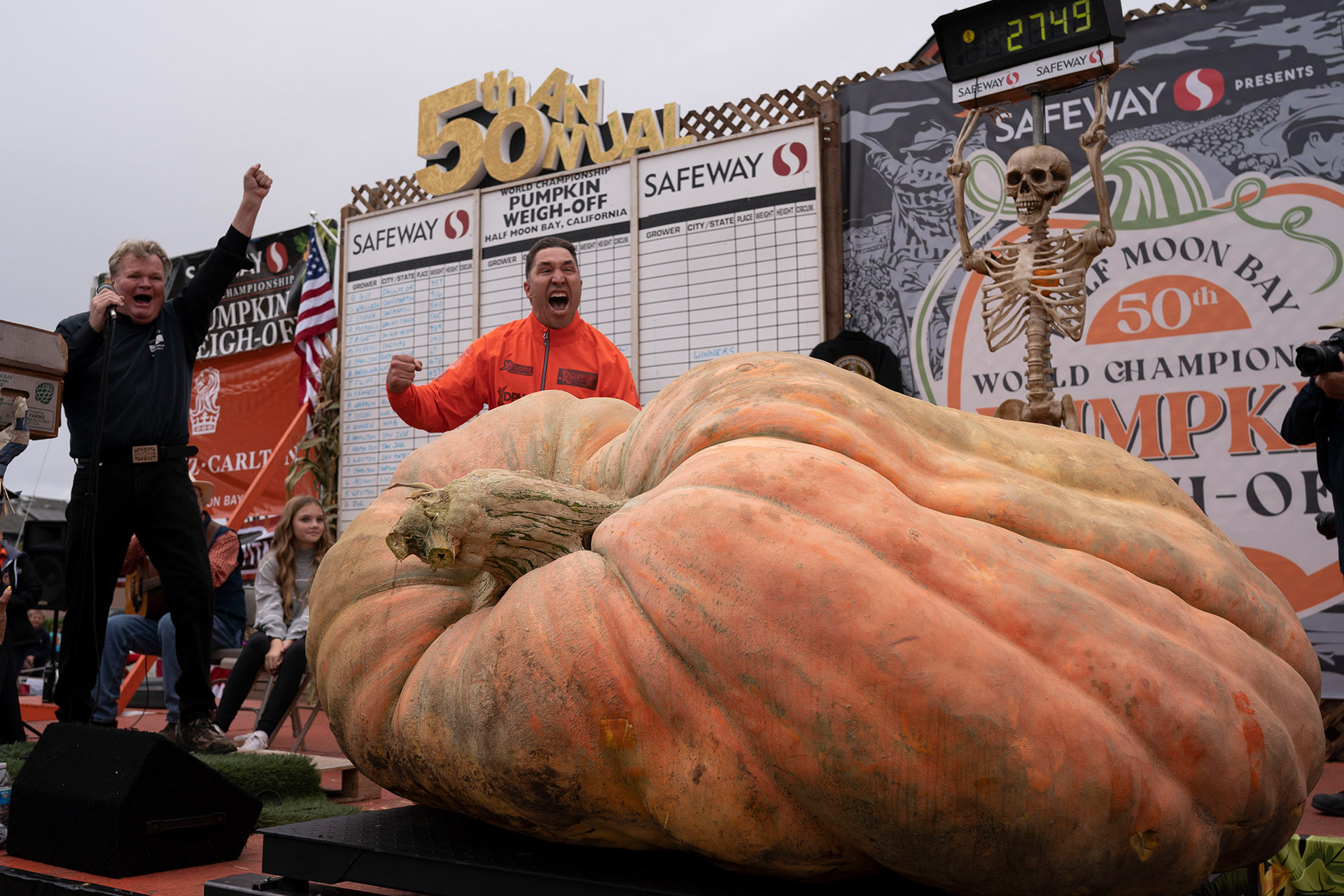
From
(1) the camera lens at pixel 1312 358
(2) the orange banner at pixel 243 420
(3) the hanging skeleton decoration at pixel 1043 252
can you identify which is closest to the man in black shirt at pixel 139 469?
(3) the hanging skeleton decoration at pixel 1043 252

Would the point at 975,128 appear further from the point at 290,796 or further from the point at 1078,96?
the point at 290,796

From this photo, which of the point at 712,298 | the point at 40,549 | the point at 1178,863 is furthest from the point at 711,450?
the point at 40,549

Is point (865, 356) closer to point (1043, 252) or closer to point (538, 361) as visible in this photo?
point (1043, 252)

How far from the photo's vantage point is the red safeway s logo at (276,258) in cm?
770

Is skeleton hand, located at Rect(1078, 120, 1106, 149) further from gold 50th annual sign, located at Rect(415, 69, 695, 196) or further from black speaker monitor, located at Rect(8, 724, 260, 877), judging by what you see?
black speaker monitor, located at Rect(8, 724, 260, 877)

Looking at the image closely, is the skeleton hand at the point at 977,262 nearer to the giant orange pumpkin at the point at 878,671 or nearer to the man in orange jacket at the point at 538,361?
the man in orange jacket at the point at 538,361

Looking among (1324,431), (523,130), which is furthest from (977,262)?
(523,130)

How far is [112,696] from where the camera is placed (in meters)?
4.39

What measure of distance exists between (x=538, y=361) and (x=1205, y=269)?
3038 mm

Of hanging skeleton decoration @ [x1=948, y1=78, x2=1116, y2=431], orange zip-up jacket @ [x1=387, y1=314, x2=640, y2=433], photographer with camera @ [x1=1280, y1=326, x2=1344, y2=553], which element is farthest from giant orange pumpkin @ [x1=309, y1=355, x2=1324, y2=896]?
hanging skeleton decoration @ [x1=948, y1=78, x2=1116, y2=431]

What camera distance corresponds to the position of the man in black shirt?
293 centimetres

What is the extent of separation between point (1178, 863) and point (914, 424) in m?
0.61

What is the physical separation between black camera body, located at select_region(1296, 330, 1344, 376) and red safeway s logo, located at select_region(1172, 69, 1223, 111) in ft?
6.36

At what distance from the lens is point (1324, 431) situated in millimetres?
3098
